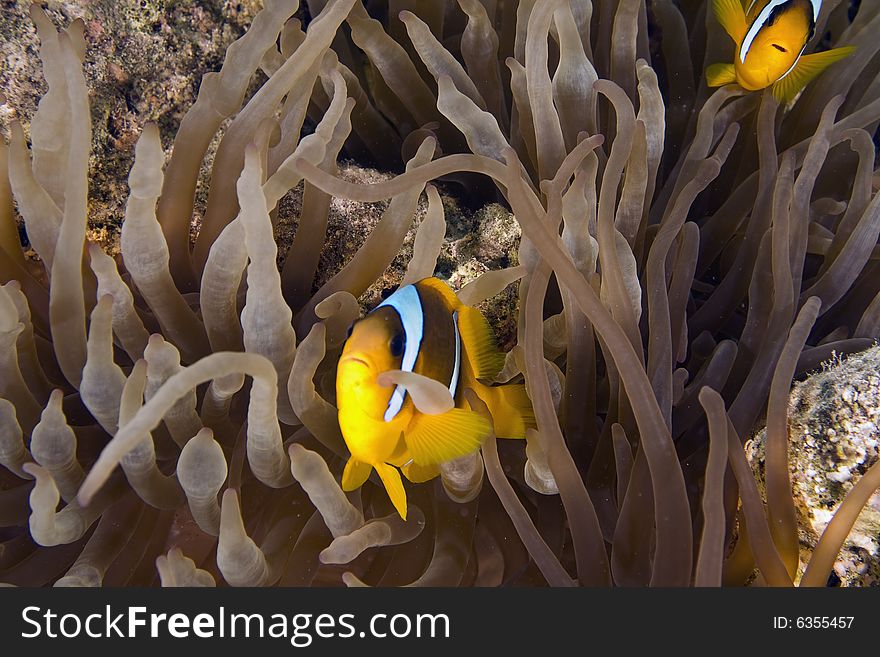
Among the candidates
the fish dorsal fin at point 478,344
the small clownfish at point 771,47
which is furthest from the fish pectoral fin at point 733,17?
the fish dorsal fin at point 478,344

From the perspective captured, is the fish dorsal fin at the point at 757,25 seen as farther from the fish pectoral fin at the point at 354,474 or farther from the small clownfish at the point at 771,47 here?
the fish pectoral fin at the point at 354,474

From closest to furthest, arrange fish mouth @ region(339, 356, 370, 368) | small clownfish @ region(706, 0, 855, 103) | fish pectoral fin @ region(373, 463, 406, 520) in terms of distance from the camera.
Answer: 1. fish mouth @ region(339, 356, 370, 368)
2. fish pectoral fin @ region(373, 463, 406, 520)
3. small clownfish @ region(706, 0, 855, 103)

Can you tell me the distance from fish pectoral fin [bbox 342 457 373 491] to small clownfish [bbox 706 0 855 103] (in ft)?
2.96

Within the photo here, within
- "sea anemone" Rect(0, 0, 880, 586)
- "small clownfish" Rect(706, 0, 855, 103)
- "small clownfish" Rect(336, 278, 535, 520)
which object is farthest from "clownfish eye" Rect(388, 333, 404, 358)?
"small clownfish" Rect(706, 0, 855, 103)

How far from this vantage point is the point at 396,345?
0.72 m

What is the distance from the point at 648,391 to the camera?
739 mm

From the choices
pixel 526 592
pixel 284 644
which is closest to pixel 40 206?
pixel 284 644

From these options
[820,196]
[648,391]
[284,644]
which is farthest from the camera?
[820,196]

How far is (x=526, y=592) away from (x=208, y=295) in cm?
53

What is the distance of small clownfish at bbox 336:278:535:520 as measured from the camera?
694 mm

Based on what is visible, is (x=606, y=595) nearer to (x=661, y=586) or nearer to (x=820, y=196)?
(x=661, y=586)

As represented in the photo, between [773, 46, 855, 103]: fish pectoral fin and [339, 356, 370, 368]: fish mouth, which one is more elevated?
[773, 46, 855, 103]: fish pectoral fin

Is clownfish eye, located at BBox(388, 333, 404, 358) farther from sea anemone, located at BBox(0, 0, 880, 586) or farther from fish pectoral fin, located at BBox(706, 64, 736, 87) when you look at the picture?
fish pectoral fin, located at BBox(706, 64, 736, 87)

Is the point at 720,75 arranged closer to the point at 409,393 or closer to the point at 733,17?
the point at 733,17
